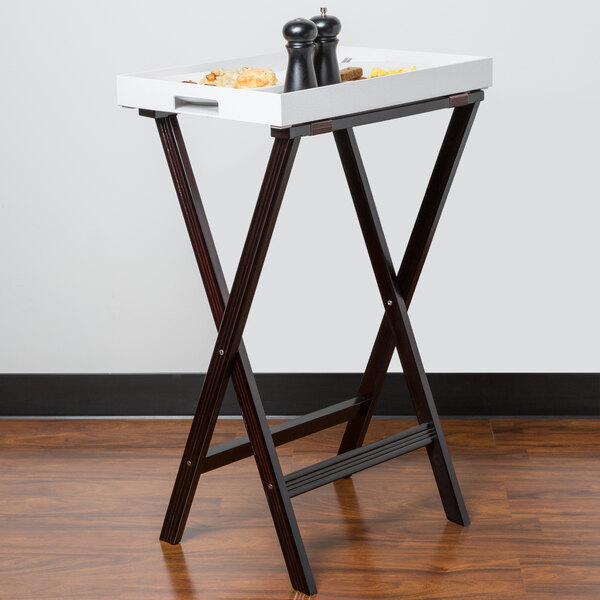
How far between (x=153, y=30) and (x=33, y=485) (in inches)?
48.9

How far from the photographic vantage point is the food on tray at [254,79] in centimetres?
202

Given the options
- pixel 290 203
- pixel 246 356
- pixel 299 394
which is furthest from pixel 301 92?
pixel 299 394

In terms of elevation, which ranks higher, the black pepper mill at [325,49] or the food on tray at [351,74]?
the black pepper mill at [325,49]

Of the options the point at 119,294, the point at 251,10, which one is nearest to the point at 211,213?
the point at 119,294

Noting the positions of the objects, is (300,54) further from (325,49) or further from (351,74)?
(351,74)

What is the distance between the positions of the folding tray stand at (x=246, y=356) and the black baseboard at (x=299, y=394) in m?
0.44

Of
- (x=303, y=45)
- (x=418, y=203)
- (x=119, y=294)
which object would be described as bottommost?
(x=119, y=294)

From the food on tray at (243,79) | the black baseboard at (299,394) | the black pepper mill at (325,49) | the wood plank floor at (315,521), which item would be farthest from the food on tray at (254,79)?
the black baseboard at (299,394)

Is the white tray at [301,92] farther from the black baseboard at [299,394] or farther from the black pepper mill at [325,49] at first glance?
the black baseboard at [299,394]

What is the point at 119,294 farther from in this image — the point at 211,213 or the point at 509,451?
the point at 509,451

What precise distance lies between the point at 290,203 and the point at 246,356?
0.80m

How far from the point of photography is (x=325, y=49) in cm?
207

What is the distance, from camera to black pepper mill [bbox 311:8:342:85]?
2.07 meters

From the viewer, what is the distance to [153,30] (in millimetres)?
2770
